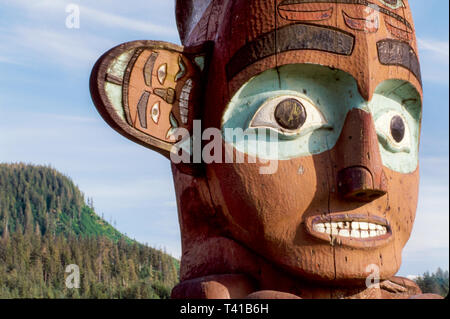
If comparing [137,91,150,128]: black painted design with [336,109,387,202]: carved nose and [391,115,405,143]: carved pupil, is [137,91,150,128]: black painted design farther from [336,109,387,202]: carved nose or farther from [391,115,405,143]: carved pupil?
[391,115,405,143]: carved pupil

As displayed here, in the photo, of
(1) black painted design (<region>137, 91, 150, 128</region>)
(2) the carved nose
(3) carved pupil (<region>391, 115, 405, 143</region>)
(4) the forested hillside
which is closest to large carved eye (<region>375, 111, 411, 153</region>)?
(3) carved pupil (<region>391, 115, 405, 143</region>)

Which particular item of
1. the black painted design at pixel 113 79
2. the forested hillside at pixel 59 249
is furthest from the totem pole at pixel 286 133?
the forested hillside at pixel 59 249

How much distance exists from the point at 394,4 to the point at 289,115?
101cm

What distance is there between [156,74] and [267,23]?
0.67m

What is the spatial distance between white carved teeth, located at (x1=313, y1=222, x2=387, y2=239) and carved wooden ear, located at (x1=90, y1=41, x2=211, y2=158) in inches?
37.3

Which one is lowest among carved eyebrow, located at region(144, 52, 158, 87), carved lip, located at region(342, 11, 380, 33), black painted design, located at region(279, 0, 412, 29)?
carved eyebrow, located at region(144, 52, 158, 87)

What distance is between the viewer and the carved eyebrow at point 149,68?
316cm

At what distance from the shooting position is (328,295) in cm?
304

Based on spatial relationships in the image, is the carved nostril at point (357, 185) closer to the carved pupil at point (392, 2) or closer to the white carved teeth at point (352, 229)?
the white carved teeth at point (352, 229)

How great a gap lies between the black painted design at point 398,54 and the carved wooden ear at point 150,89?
1.00 m

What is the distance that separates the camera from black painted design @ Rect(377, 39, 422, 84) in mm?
3217

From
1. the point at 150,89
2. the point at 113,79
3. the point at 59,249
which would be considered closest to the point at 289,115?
the point at 150,89

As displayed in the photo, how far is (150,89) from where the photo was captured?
10.4ft

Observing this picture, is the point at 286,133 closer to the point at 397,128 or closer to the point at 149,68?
the point at 397,128
